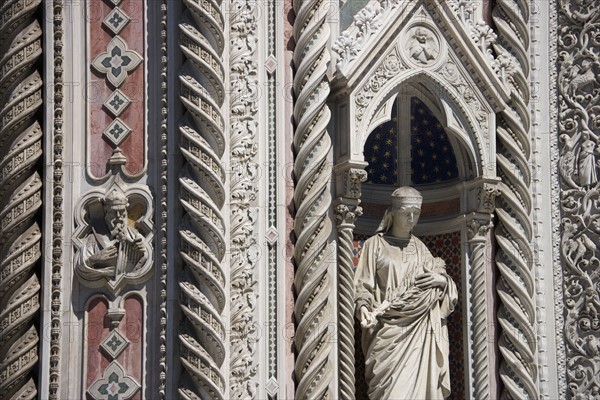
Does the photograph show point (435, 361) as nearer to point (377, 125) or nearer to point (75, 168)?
point (377, 125)

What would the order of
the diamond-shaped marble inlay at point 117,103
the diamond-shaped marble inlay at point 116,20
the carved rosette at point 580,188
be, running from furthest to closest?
the carved rosette at point 580,188 → the diamond-shaped marble inlay at point 116,20 → the diamond-shaped marble inlay at point 117,103

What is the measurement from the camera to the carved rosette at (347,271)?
1569 cm

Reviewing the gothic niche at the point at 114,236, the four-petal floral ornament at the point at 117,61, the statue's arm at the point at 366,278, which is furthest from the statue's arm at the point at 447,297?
the four-petal floral ornament at the point at 117,61

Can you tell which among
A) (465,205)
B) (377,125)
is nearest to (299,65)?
(377,125)

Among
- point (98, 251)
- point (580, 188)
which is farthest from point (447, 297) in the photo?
point (98, 251)

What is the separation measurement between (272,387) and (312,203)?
4.74 ft

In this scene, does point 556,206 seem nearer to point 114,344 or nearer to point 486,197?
point 486,197

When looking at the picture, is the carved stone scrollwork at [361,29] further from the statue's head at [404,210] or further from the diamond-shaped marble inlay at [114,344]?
the diamond-shaped marble inlay at [114,344]

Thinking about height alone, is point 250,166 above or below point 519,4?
below

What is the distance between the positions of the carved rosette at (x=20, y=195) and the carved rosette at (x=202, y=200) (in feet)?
3.69

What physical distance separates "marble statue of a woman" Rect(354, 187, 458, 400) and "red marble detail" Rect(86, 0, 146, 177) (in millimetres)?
1996

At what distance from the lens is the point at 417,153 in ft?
55.6

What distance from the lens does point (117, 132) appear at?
51.6ft

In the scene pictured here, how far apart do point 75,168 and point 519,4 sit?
13.2 ft
